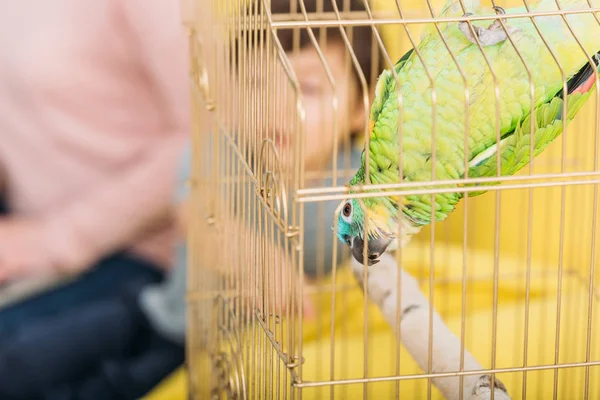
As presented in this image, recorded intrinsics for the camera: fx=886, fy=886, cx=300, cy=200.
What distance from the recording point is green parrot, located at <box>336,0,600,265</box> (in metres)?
0.39

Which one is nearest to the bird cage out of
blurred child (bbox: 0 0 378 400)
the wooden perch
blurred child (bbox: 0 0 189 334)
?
the wooden perch

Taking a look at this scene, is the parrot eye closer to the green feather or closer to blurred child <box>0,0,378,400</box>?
the green feather

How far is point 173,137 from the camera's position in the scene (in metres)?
1.12

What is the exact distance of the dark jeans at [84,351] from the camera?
88 centimetres

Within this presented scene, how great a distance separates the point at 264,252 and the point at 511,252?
0.47m

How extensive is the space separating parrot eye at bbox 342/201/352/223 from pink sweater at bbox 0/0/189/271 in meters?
0.70

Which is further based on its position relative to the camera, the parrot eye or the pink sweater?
the pink sweater

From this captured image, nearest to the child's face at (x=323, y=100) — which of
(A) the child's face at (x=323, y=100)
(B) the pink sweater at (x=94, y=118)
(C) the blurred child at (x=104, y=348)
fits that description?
(A) the child's face at (x=323, y=100)

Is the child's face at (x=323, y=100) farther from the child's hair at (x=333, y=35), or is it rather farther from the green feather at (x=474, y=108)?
the green feather at (x=474, y=108)

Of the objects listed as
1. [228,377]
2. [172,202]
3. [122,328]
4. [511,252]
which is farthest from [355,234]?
[172,202]

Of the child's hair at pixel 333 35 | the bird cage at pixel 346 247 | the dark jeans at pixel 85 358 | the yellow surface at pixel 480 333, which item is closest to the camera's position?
the bird cage at pixel 346 247

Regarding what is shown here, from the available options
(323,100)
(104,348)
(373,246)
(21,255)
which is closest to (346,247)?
(323,100)

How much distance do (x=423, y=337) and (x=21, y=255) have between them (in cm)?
73

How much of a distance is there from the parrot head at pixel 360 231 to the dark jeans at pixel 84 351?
20.7 inches
